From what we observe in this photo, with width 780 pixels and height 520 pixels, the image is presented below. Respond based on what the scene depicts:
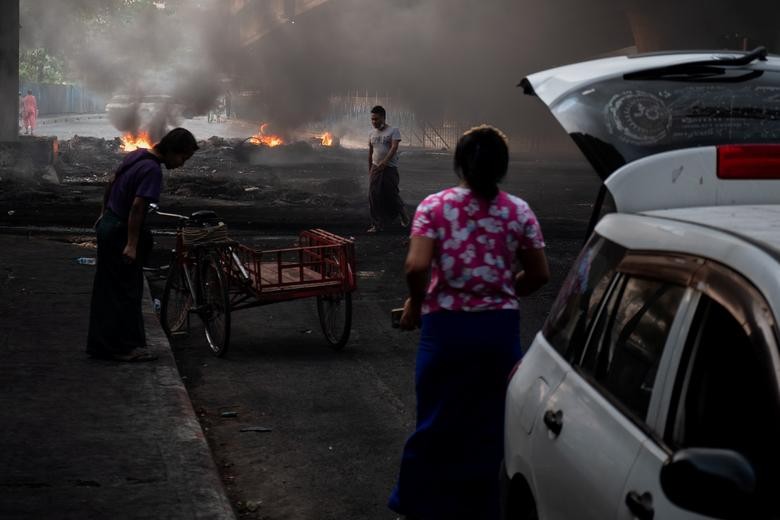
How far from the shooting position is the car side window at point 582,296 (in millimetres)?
3475

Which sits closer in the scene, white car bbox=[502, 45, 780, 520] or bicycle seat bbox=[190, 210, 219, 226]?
white car bbox=[502, 45, 780, 520]

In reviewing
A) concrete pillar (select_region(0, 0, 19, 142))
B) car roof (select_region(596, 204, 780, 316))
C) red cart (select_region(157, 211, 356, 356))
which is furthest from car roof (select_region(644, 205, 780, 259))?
concrete pillar (select_region(0, 0, 19, 142))

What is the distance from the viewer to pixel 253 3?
51406 mm

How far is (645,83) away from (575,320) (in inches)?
67.9

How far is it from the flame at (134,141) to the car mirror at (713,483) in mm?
38353

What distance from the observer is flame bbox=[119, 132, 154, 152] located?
40.1 meters

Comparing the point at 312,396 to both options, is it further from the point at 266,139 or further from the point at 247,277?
the point at 266,139

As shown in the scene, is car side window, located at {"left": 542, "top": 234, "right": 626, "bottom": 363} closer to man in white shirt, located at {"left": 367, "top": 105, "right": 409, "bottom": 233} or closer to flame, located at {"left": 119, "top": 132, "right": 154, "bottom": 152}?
man in white shirt, located at {"left": 367, "top": 105, "right": 409, "bottom": 233}

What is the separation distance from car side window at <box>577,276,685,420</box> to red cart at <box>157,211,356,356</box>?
16.8 feet

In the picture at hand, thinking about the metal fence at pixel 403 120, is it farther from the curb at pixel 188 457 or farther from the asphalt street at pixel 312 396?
the curb at pixel 188 457

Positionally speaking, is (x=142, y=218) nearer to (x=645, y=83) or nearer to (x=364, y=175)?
(x=645, y=83)

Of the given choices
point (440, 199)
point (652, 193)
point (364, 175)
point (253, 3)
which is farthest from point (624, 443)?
point (253, 3)

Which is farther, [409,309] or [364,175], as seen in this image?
[364,175]

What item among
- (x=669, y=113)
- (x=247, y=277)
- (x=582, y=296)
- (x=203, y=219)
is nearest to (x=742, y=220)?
(x=582, y=296)
